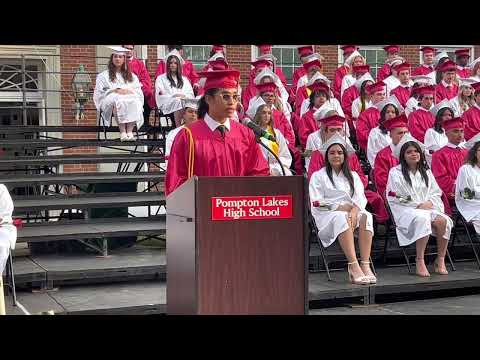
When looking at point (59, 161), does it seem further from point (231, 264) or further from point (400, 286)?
point (231, 264)

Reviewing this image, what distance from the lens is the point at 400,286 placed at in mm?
7852

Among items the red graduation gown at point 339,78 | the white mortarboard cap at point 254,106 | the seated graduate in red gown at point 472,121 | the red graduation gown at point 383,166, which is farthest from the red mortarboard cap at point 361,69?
the red graduation gown at point 383,166

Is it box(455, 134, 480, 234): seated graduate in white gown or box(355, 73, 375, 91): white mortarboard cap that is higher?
box(355, 73, 375, 91): white mortarboard cap

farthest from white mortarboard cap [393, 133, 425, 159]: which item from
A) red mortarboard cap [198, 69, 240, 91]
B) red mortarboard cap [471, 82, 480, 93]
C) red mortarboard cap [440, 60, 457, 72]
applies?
red mortarboard cap [198, 69, 240, 91]

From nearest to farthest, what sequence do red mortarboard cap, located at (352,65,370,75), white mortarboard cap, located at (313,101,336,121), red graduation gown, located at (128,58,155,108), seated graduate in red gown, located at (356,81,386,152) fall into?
white mortarboard cap, located at (313,101,336,121), seated graduate in red gown, located at (356,81,386,152), red graduation gown, located at (128,58,155,108), red mortarboard cap, located at (352,65,370,75)

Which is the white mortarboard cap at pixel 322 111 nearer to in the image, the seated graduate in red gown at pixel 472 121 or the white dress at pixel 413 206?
the white dress at pixel 413 206

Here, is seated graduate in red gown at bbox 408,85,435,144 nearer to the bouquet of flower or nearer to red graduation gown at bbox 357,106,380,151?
red graduation gown at bbox 357,106,380,151

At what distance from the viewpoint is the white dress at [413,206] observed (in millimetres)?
8344

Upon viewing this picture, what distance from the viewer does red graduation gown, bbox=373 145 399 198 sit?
909cm

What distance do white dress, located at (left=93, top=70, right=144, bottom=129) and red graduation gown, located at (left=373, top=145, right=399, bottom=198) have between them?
3.45m

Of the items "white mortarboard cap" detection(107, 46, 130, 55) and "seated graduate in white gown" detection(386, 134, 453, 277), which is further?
"white mortarboard cap" detection(107, 46, 130, 55)

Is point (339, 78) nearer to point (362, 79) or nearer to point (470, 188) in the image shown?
point (362, 79)
